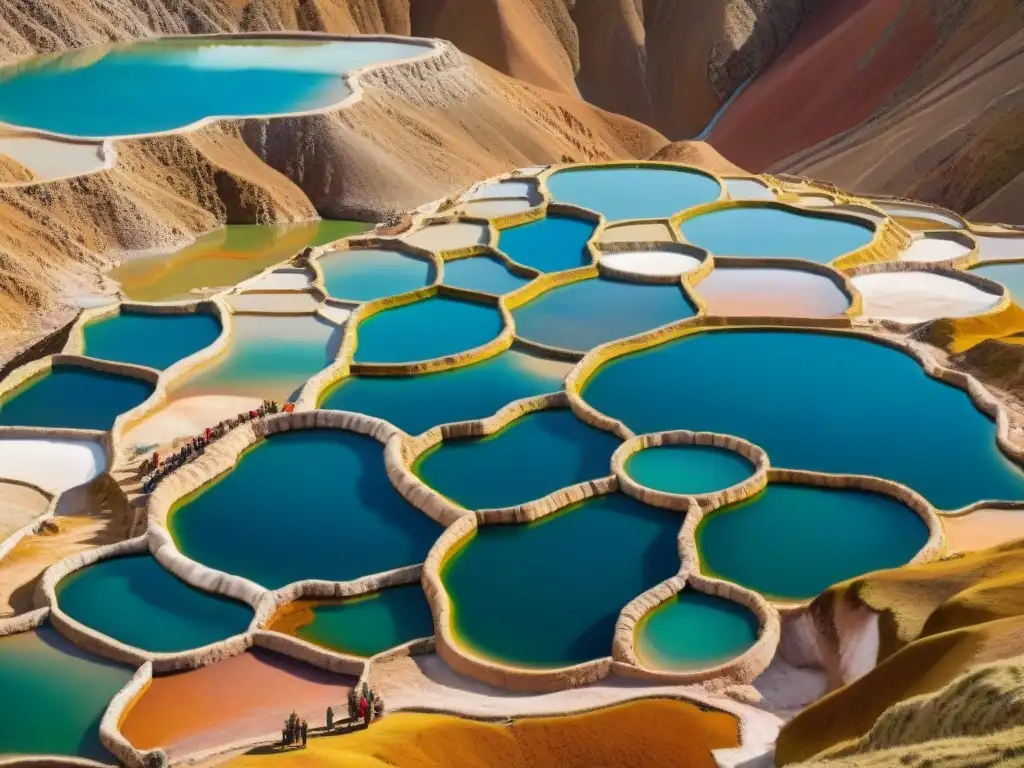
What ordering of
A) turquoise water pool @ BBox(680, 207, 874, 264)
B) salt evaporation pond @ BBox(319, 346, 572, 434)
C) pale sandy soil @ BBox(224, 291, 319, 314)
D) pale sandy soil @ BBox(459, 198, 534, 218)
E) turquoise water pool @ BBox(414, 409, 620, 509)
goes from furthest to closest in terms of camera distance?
pale sandy soil @ BBox(459, 198, 534, 218)
turquoise water pool @ BBox(680, 207, 874, 264)
pale sandy soil @ BBox(224, 291, 319, 314)
salt evaporation pond @ BBox(319, 346, 572, 434)
turquoise water pool @ BBox(414, 409, 620, 509)

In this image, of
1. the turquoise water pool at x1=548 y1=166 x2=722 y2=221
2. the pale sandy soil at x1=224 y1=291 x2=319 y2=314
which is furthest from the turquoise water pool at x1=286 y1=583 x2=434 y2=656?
the turquoise water pool at x1=548 y1=166 x2=722 y2=221

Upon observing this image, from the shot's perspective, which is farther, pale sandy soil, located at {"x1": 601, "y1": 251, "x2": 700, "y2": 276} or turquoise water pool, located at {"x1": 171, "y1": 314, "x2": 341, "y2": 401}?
pale sandy soil, located at {"x1": 601, "y1": 251, "x2": 700, "y2": 276}

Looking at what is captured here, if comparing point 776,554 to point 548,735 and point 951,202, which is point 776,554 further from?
point 951,202

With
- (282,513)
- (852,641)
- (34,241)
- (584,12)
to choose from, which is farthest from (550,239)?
(584,12)

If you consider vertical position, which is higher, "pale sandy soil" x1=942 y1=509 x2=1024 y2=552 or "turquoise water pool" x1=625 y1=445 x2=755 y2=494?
"pale sandy soil" x1=942 y1=509 x2=1024 y2=552

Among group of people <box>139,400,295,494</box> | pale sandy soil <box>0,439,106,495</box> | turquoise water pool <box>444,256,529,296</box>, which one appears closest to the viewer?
group of people <box>139,400,295,494</box>

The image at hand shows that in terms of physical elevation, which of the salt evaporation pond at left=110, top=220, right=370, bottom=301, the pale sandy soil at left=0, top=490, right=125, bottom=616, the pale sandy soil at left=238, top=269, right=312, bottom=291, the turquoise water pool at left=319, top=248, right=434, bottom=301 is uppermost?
the turquoise water pool at left=319, top=248, right=434, bottom=301

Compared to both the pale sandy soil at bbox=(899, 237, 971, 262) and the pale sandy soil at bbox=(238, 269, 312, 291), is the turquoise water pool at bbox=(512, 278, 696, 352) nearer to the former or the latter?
the pale sandy soil at bbox=(238, 269, 312, 291)

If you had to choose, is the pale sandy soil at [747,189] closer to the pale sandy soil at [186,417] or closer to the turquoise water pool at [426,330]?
the turquoise water pool at [426,330]
